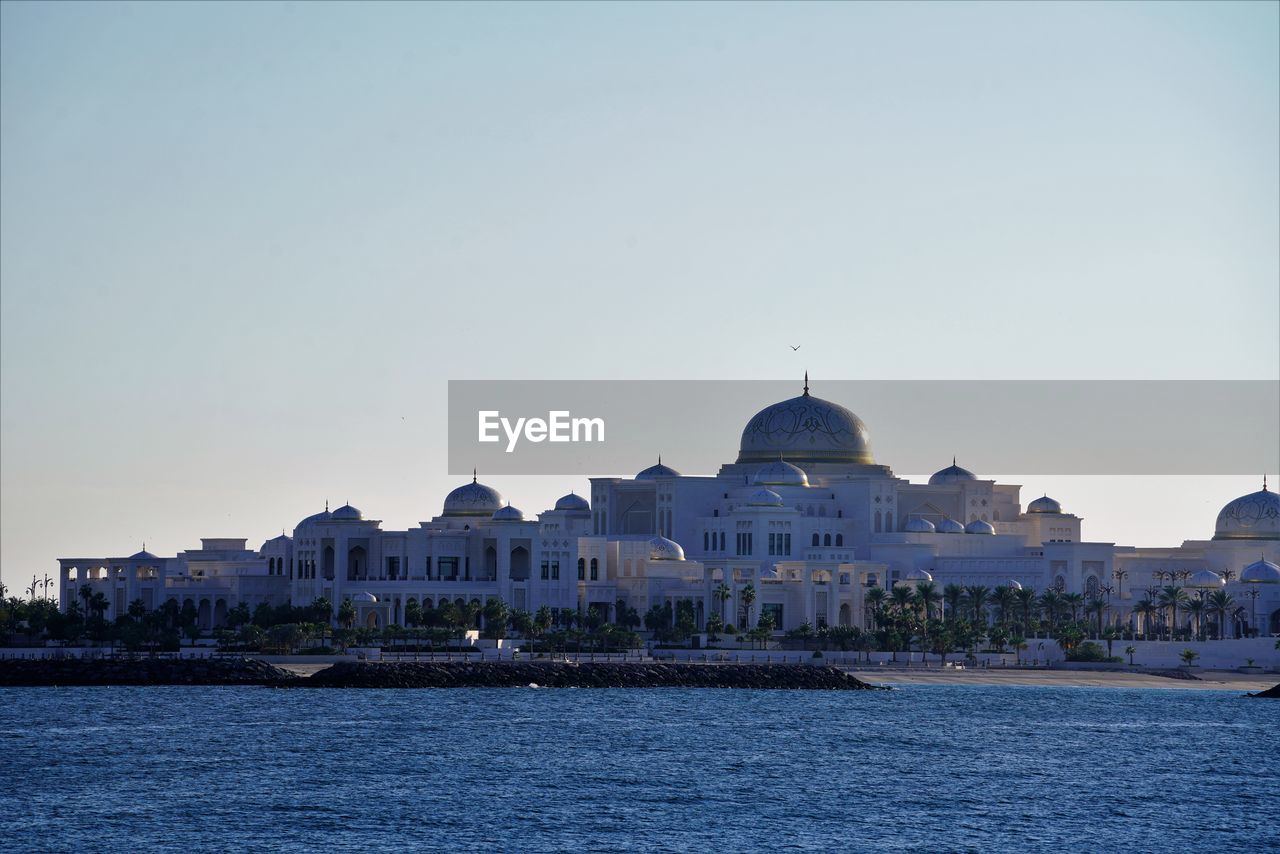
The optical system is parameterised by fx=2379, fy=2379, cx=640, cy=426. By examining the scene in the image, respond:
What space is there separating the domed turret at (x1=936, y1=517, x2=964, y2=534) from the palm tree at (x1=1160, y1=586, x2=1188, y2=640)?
1468 centimetres

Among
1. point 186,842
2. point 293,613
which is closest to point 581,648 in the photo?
point 293,613

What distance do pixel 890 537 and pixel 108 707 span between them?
6073 cm

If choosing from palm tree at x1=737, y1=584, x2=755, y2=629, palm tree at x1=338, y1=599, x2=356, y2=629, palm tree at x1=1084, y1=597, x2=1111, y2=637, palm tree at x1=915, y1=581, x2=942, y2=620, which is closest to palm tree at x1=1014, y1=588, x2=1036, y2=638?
palm tree at x1=1084, y1=597, x2=1111, y2=637

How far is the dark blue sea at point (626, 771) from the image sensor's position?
70.7 metres

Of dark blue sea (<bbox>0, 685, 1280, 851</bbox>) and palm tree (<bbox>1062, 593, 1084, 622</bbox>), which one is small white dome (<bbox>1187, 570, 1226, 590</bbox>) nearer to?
palm tree (<bbox>1062, 593, 1084, 622</bbox>)

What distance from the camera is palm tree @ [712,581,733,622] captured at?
460 feet

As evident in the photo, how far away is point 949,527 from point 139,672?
190 ft

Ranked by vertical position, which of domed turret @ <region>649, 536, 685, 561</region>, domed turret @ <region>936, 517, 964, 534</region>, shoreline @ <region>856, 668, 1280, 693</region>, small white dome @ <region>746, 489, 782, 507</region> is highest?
small white dome @ <region>746, 489, 782, 507</region>

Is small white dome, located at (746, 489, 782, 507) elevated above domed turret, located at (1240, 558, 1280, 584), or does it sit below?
above

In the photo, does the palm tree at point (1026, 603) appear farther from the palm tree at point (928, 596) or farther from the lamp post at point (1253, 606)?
the lamp post at point (1253, 606)

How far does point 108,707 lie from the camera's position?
10869 centimetres

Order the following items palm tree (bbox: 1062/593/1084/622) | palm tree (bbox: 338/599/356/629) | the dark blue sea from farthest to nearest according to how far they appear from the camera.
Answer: palm tree (bbox: 1062/593/1084/622)
palm tree (bbox: 338/599/356/629)
the dark blue sea

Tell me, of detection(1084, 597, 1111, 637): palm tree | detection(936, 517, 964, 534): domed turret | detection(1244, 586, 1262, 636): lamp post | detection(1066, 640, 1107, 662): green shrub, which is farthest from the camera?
detection(936, 517, 964, 534): domed turret

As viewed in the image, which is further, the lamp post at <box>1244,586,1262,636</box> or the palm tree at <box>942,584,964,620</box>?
the lamp post at <box>1244,586,1262,636</box>
